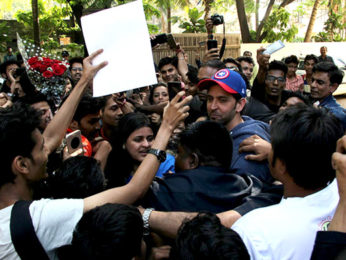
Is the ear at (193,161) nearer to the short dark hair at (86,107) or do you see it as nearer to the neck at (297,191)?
the neck at (297,191)

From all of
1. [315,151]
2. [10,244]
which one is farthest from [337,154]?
[10,244]

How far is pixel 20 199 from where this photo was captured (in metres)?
1.51

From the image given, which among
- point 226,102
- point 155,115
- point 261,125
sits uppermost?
point 226,102

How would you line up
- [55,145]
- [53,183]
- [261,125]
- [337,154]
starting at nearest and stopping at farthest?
[337,154]
[53,183]
[55,145]
[261,125]

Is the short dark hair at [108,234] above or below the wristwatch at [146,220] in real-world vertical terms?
above

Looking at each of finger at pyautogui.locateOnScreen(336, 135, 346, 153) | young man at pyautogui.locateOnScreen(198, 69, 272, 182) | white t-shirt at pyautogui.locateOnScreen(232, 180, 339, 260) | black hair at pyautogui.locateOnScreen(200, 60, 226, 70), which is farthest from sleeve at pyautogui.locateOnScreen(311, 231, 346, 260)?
black hair at pyautogui.locateOnScreen(200, 60, 226, 70)

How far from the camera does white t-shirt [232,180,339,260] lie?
4.01 feet

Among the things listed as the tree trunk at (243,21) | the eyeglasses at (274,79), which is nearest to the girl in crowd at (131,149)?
the eyeglasses at (274,79)

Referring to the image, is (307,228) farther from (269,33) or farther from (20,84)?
(269,33)

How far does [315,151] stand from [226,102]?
1.30 m

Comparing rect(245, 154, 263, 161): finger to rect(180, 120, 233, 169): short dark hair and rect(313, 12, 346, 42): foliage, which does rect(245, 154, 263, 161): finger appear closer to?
rect(180, 120, 233, 169): short dark hair

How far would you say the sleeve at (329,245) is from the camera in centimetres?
107

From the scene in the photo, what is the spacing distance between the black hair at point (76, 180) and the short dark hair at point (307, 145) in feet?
2.96

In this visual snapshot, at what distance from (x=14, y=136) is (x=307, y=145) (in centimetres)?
123
